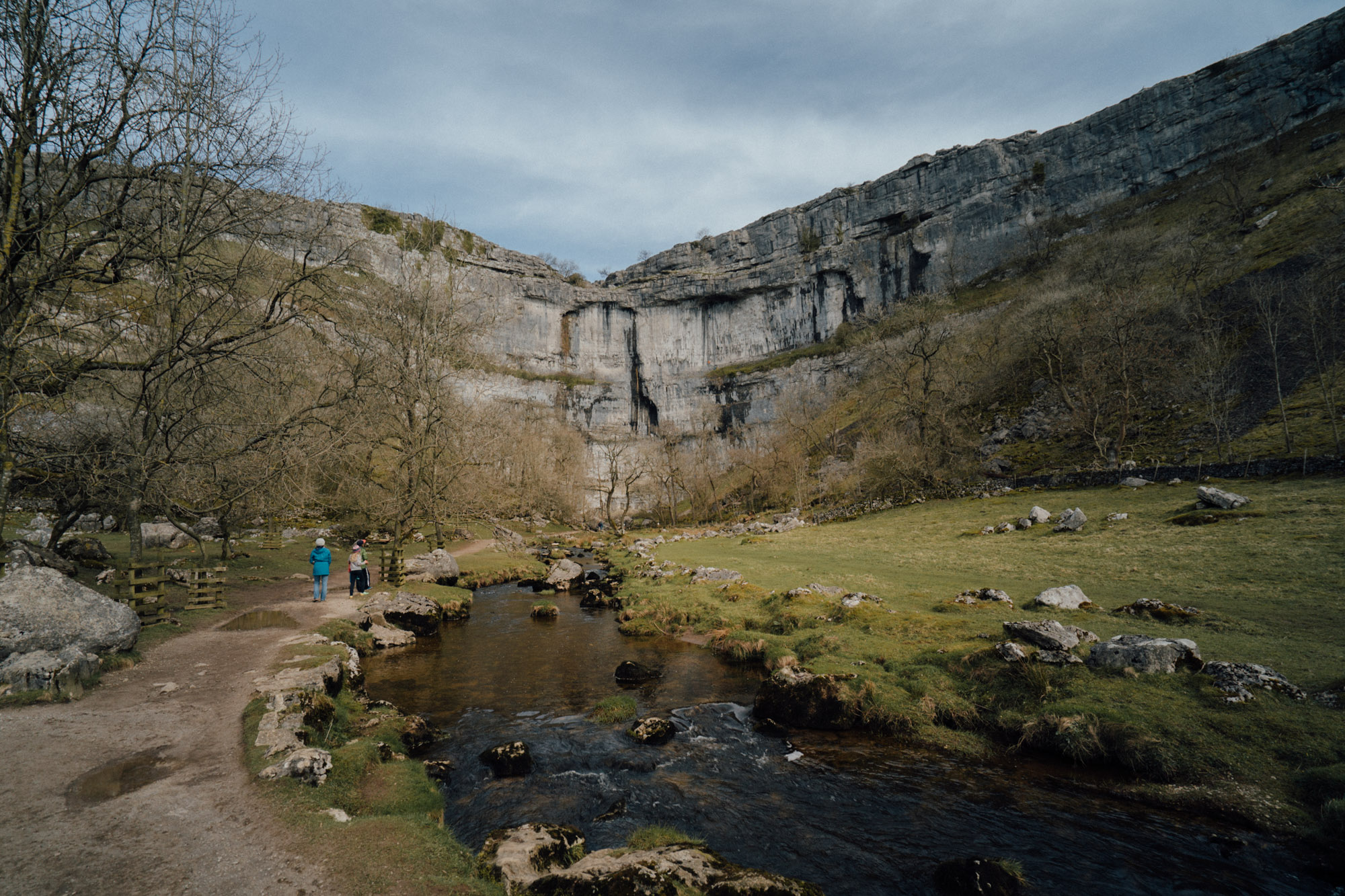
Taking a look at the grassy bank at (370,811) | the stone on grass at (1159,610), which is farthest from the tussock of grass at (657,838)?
the stone on grass at (1159,610)

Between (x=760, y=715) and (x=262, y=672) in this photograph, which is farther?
(x=760, y=715)

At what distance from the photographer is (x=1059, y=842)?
23.5 ft

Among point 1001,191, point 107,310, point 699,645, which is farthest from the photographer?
point 1001,191

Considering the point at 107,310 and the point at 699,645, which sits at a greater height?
the point at 107,310

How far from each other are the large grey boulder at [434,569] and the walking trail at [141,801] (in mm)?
14305

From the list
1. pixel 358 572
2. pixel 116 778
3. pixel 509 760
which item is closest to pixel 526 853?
pixel 509 760

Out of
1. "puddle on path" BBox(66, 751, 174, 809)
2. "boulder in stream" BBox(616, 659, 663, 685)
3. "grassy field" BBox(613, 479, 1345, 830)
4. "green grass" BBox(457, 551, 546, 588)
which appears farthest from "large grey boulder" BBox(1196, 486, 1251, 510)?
"puddle on path" BBox(66, 751, 174, 809)

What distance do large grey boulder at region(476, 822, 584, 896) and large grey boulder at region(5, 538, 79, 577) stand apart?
14.1 metres

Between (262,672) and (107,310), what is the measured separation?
10318mm

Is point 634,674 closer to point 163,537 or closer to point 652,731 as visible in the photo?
point 652,731

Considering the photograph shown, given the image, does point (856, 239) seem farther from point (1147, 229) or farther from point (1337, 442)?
point (1337, 442)

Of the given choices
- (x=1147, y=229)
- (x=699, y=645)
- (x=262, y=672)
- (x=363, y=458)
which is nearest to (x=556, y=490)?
(x=363, y=458)

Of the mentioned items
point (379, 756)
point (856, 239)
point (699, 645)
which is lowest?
point (699, 645)

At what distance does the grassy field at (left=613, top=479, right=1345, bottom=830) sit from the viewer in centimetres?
812
